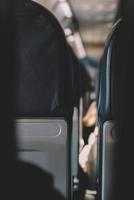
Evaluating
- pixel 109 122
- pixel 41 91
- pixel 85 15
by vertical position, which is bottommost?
pixel 109 122

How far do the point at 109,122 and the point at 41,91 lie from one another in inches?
11.1

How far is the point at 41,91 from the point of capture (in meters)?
1.57

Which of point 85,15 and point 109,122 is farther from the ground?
point 85,15

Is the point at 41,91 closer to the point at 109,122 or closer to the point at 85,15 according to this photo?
the point at 109,122

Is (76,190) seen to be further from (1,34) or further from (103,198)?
(1,34)

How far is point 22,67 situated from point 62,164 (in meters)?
0.40

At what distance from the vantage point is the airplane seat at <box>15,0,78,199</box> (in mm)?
1539

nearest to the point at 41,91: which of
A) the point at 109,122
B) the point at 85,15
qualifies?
the point at 109,122

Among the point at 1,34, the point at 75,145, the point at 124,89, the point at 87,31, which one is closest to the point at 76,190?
the point at 75,145

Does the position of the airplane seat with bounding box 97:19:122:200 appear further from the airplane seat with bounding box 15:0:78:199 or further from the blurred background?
the blurred background

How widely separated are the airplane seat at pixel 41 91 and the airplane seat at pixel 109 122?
0.44ft

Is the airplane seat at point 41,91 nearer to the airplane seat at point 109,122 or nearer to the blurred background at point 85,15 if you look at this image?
the airplane seat at point 109,122

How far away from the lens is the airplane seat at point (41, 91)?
1539 millimetres

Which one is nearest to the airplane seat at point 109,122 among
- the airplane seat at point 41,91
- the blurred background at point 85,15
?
the airplane seat at point 41,91
